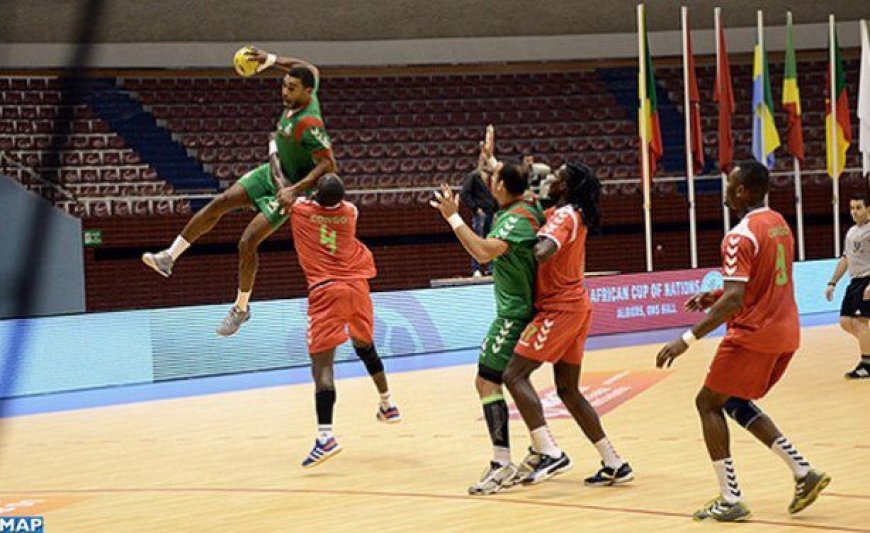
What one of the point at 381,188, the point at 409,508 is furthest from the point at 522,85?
the point at 409,508

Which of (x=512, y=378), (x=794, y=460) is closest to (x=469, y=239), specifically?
(x=512, y=378)

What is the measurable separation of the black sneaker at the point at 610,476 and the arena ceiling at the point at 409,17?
68.2ft

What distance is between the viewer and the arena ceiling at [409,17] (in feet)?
93.7

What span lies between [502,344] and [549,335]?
1.13ft

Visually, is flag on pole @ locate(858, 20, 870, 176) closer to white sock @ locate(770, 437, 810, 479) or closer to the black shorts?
the black shorts

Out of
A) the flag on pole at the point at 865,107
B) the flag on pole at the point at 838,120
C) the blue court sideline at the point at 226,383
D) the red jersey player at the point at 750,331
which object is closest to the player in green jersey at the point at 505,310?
the red jersey player at the point at 750,331

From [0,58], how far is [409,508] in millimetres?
6345

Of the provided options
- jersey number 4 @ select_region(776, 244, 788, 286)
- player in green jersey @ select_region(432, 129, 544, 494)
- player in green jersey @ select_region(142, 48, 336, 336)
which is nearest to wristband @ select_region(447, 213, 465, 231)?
player in green jersey @ select_region(432, 129, 544, 494)

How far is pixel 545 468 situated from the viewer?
873 cm

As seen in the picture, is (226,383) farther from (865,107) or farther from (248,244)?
(865,107)

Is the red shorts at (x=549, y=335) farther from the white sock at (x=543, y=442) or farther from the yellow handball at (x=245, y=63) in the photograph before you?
the yellow handball at (x=245, y=63)

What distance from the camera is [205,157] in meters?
28.6

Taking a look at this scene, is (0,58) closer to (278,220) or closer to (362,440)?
(278,220)

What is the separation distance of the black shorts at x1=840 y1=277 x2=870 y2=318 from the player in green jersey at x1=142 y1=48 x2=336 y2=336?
680 centimetres
